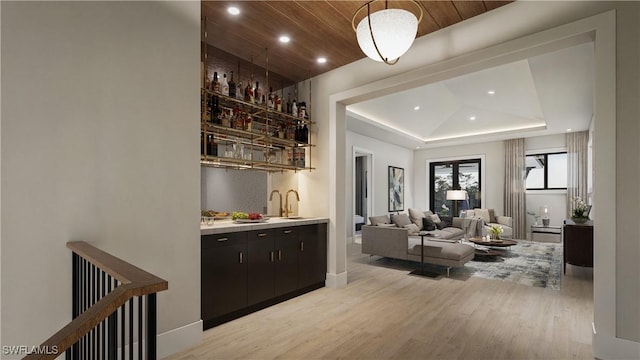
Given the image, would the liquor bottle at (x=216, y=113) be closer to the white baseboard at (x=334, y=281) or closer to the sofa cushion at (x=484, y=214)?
the white baseboard at (x=334, y=281)

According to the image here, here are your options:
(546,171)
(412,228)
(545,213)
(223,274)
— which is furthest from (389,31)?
(546,171)

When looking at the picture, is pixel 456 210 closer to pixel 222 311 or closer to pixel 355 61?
pixel 355 61

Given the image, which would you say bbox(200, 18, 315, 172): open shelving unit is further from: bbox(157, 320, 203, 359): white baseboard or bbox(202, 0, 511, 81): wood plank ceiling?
bbox(157, 320, 203, 359): white baseboard

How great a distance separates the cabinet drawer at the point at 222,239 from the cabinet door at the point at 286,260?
0.48 metres

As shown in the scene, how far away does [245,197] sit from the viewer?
3984 mm

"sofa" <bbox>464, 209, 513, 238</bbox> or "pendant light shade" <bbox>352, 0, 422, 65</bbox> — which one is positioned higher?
"pendant light shade" <bbox>352, 0, 422, 65</bbox>

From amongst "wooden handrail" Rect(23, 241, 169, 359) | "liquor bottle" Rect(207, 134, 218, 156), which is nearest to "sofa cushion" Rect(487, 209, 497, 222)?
"liquor bottle" Rect(207, 134, 218, 156)

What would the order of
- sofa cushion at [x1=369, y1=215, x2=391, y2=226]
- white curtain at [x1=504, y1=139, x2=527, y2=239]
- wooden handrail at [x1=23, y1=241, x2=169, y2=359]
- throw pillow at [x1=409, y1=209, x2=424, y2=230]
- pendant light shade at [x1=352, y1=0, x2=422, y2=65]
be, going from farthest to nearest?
white curtain at [x1=504, y1=139, x2=527, y2=239]
throw pillow at [x1=409, y1=209, x2=424, y2=230]
sofa cushion at [x1=369, y1=215, x2=391, y2=226]
pendant light shade at [x1=352, y1=0, x2=422, y2=65]
wooden handrail at [x1=23, y1=241, x2=169, y2=359]

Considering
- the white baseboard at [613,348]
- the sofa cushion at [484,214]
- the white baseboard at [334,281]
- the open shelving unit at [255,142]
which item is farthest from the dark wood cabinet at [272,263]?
the sofa cushion at [484,214]

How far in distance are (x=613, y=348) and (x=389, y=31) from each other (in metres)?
2.78

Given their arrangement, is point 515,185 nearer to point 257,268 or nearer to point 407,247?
point 407,247

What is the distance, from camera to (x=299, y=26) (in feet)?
10.2

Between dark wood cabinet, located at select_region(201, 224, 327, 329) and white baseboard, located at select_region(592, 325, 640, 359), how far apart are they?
2.68m

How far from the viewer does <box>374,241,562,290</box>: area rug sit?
4.50 metres
